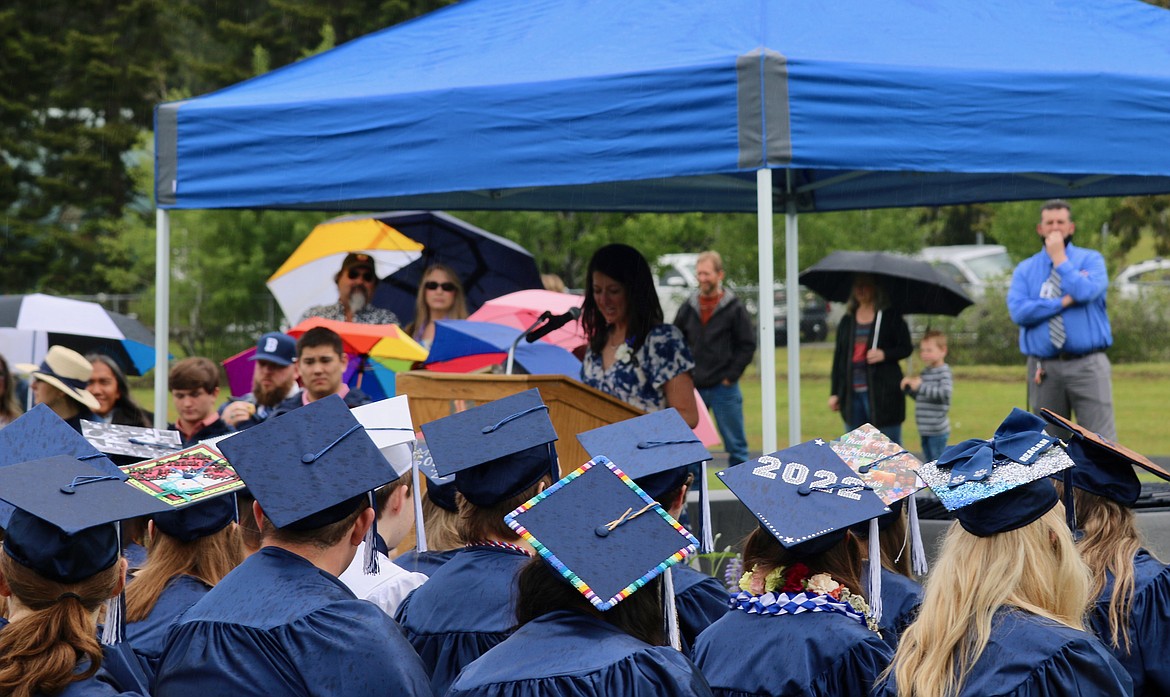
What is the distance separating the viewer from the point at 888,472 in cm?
362

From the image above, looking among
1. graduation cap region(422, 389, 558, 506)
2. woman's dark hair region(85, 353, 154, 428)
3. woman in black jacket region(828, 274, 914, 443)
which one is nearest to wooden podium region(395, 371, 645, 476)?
graduation cap region(422, 389, 558, 506)

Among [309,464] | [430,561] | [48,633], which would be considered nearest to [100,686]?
[48,633]

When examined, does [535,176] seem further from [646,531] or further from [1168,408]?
[1168,408]

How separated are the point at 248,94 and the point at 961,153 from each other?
312 cm

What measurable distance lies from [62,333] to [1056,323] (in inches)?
262

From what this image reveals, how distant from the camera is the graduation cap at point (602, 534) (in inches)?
95.7

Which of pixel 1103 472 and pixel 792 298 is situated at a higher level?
pixel 792 298

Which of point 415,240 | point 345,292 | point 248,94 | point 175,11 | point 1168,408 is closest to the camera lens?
point 248,94

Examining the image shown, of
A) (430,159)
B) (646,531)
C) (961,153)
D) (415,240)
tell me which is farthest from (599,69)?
(415,240)

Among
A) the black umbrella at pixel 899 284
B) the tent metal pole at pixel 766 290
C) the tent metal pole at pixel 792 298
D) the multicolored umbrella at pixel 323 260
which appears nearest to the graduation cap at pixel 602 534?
the tent metal pole at pixel 766 290

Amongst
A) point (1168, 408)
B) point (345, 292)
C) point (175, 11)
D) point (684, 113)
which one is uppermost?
point (175, 11)

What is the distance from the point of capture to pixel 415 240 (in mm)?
9547

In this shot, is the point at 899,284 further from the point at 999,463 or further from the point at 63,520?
the point at 63,520

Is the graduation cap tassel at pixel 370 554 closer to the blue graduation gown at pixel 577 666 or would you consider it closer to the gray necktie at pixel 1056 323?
the blue graduation gown at pixel 577 666
